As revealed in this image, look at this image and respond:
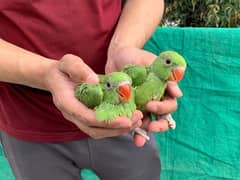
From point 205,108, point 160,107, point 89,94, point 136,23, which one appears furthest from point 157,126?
point 205,108

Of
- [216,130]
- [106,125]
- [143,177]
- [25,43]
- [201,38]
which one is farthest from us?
[216,130]

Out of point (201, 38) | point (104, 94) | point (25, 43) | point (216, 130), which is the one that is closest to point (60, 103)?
point (104, 94)

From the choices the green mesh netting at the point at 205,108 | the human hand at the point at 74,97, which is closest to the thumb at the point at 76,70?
the human hand at the point at 74,97

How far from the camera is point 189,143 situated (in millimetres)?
1687

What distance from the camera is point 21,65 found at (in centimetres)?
79

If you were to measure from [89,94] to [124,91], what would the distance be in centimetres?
6

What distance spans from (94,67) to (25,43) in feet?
0.50

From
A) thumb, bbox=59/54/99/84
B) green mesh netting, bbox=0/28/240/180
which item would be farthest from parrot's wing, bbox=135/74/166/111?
green mesh netting, bbox=0/28/240/180

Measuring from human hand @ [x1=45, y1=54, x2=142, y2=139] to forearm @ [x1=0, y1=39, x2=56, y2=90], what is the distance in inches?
1.2

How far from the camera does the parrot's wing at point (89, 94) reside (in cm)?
→ 71

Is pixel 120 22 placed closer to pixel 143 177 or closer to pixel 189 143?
pixel 143 177

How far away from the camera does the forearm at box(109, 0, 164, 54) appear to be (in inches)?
35.3

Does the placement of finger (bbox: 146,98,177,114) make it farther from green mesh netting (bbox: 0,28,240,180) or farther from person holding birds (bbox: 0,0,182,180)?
green mesh netting (bbox: 0,28,240,180)

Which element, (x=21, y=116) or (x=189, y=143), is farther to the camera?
(x=189, y=143)
